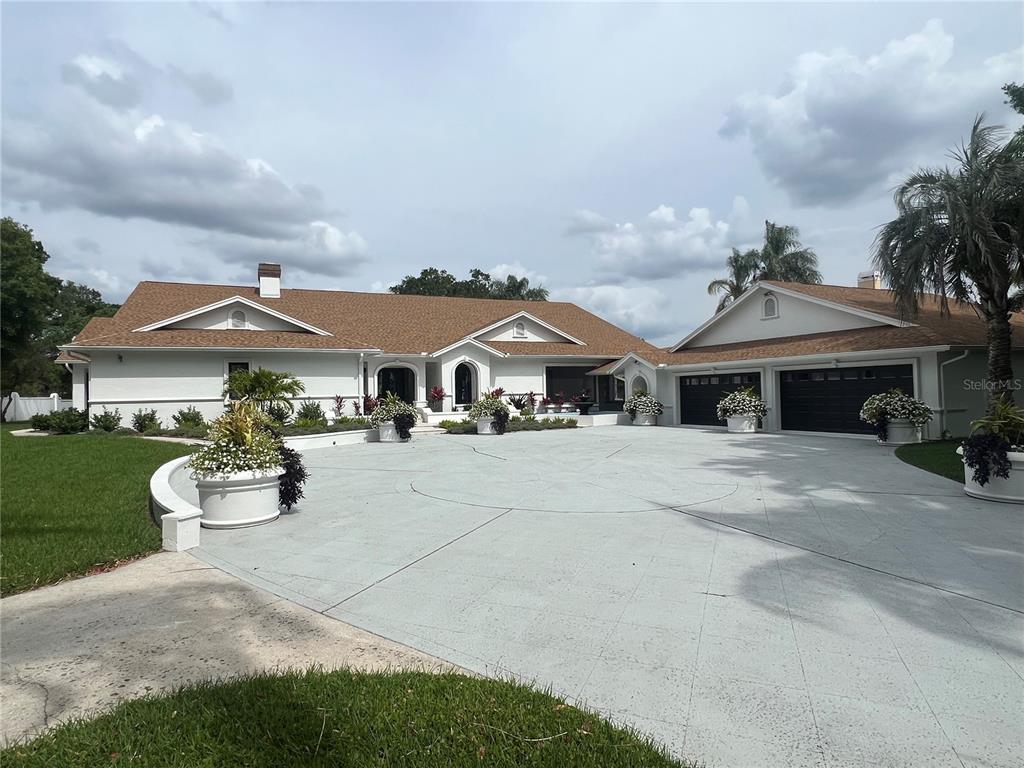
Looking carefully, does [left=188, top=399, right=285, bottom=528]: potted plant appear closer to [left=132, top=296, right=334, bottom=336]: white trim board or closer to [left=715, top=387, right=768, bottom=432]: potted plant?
[left=132, top=296, right=334, bottom=336]: white trim board

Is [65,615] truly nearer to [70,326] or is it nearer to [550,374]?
[550,374]

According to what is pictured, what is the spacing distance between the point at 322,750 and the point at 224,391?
830 inches

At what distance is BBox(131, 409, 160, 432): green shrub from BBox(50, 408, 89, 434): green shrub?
155 centimetres

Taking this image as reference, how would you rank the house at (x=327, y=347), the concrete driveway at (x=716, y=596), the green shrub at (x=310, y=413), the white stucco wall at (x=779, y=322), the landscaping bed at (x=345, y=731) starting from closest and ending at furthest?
the landscaping bed at (x=345, y=731) → the concrete driveway at (x=716, y=596) → the white stucco wall at (x=779, y=322) → the house at (x=327, y=347) → the green shrub at (x=310, y=413)

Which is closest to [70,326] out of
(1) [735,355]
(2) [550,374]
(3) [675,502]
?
(2) [550,374]

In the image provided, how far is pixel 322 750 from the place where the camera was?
282 cm

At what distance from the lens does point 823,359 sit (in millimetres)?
18391

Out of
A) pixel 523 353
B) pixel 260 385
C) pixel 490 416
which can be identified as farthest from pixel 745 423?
pixel 260 385

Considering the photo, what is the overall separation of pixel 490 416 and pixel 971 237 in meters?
14.9

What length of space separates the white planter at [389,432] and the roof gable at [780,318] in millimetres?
13526

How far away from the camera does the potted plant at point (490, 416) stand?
21422 mm

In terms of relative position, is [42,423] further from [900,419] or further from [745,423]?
[900,419]

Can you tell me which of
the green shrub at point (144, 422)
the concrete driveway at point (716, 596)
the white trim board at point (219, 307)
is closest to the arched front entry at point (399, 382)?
the white trim board at point (219, 307)

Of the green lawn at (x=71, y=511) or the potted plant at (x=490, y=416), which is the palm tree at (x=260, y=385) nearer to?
the green lawn at (x=71, y=511)
